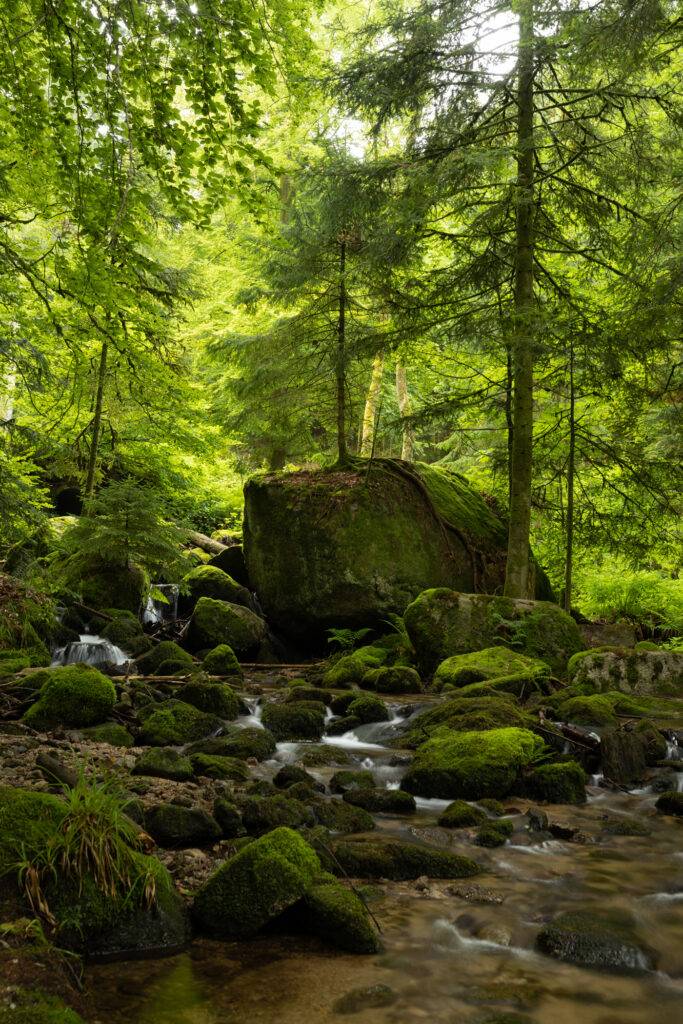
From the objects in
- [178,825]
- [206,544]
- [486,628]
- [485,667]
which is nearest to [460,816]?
[178,825]

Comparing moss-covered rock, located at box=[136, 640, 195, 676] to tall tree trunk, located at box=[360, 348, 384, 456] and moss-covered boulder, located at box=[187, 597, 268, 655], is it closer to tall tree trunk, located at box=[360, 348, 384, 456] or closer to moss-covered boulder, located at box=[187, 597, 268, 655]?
moss-covered boulder, located at box=[187, 597, 268, 655]

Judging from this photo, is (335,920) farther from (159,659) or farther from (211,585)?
(211,585)

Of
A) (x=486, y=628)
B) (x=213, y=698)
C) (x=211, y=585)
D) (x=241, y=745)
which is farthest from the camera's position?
(x=211, y=585)

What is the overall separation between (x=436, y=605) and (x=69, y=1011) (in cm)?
863

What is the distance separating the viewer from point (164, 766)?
5.04m

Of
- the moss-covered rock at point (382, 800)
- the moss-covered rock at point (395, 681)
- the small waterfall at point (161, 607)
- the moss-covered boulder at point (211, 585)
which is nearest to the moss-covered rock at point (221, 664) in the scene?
the moss-covered rock at point (395, 681)

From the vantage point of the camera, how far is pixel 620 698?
7.95 metres

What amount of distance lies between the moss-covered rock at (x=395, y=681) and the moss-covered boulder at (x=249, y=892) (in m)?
5.82

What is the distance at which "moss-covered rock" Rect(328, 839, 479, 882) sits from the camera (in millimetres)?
4012

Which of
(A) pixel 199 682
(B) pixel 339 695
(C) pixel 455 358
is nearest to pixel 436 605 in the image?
(B) pixel 339 695

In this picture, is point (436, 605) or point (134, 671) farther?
point (436, 605)

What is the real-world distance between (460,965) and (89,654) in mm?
7938

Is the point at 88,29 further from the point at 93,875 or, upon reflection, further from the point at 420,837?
the point at 420,837

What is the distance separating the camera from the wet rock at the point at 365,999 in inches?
108
